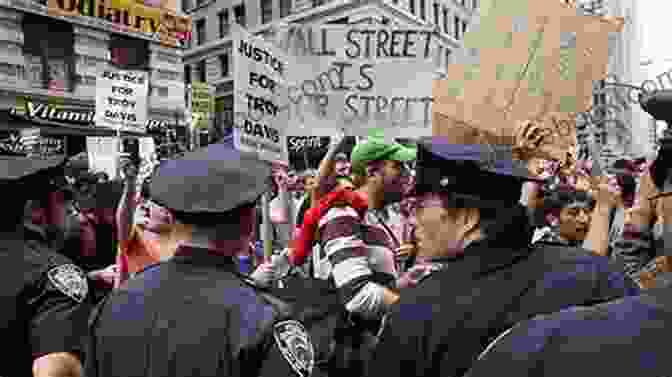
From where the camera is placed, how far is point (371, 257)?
12.6ft

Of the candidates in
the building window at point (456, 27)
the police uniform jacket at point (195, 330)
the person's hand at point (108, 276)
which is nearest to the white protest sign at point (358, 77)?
the person's hand at point (108, 276)

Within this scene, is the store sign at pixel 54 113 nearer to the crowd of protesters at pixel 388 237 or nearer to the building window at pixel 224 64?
the crowd of protesters at pixel 388 237

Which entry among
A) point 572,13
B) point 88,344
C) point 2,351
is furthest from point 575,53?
point 2,351

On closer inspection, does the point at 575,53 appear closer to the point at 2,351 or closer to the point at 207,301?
the point at 207,301

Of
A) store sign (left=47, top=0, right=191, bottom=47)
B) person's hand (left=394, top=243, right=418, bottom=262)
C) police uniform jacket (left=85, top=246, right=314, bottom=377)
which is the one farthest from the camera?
store sign (left=47, top=0, right=191, bottom=47)

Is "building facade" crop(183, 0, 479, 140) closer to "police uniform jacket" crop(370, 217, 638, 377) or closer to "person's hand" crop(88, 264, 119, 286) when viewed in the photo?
"person's hand" crop(88, 264, 119, 286)

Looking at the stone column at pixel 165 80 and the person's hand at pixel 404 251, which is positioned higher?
the stone column at pixel 165 80

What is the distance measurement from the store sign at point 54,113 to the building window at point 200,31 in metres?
29.1

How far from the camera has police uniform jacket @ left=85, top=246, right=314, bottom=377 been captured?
2086 millimetres

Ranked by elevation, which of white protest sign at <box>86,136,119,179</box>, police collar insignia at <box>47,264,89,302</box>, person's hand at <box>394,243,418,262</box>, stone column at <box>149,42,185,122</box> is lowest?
person's hand at <box>394,243,418,262</box>

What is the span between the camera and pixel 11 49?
2103cm

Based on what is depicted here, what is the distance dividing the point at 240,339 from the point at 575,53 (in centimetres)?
257

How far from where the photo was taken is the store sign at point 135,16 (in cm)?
2252

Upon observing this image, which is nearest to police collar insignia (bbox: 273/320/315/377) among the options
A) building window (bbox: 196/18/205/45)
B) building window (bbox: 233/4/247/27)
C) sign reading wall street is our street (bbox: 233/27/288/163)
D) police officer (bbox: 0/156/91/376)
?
police officer (bbox: 0/156/91/376)
